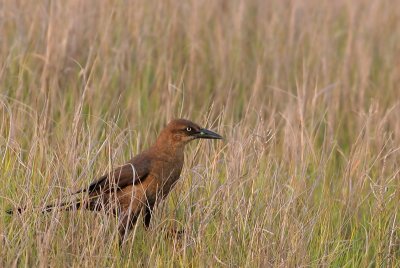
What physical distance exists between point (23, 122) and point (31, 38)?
149 centimetres

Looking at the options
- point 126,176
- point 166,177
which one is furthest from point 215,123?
point 126,176

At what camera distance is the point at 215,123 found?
725 centimetres

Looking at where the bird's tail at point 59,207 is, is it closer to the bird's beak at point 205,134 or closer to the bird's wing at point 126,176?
the bird's wing at point 126,176

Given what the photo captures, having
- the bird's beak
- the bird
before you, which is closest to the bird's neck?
the bird

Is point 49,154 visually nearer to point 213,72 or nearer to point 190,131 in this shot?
point 190,131

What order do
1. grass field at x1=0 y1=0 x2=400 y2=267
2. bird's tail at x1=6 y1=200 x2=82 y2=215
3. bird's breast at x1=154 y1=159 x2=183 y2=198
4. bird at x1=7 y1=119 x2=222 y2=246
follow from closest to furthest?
1. bird's tail at x1=6 y1=200 x2=82 y2=215
2. grass field at x1=0 y1=0 x2=400 y2=267
3. bird at x1=7 y1=119 x2=222 y2=246
4. bird's breast at x1=154 y1=159 x2=183 y2=198

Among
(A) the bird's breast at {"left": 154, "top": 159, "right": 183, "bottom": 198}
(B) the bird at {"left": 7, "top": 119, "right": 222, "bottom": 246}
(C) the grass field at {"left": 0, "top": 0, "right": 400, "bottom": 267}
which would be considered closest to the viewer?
(C) the grass field at {"left": 0, "top": 0, "right": 400, "bottom": 267}

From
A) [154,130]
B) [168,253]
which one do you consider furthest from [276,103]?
[168,253]

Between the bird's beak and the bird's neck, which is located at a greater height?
the bird's beak

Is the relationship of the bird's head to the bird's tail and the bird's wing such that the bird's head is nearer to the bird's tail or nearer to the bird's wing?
the bird's wing

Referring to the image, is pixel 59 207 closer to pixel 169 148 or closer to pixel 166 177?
pixel 166 177

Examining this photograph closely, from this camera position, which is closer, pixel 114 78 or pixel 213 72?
pixel 114 78

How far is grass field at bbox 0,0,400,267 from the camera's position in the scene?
4.77m

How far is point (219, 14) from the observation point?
852 centimetres
